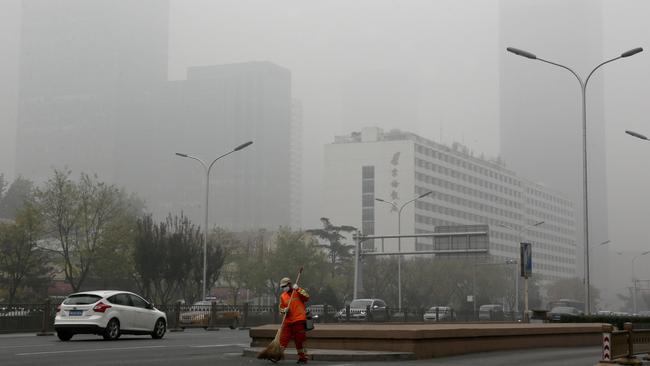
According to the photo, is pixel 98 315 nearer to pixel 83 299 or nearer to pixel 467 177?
pixel 83 299

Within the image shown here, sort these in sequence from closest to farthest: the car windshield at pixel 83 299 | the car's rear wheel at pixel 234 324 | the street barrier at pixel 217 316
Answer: the car windshield at pixel 83 299, the street barrier at pixel 217 316, the car's rear wheel at pixel 234 324

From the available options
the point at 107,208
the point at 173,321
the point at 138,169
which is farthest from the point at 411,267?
the point at 138,169

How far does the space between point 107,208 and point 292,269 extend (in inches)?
806

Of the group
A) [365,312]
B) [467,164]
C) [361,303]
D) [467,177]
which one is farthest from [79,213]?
[467,164]

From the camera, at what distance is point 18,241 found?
64.8m

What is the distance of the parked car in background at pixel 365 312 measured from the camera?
53500 mm

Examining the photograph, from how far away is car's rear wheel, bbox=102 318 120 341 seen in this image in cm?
2423

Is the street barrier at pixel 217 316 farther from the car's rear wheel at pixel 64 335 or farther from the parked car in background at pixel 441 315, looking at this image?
the car's rear wheel at pixel 64 335

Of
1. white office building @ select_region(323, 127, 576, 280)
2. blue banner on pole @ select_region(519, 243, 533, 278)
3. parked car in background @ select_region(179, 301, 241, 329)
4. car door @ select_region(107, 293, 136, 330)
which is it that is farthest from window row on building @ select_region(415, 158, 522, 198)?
car door @ select_region(107, 293, 136, 330)

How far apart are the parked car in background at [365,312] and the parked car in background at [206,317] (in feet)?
28.5

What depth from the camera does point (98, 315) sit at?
24.0m

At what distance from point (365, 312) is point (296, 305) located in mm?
38695

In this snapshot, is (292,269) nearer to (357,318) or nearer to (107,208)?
(107,208)

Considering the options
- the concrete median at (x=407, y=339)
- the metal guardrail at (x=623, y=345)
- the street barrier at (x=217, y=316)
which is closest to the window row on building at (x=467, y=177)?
the street barrier at (x=217, y=316)
